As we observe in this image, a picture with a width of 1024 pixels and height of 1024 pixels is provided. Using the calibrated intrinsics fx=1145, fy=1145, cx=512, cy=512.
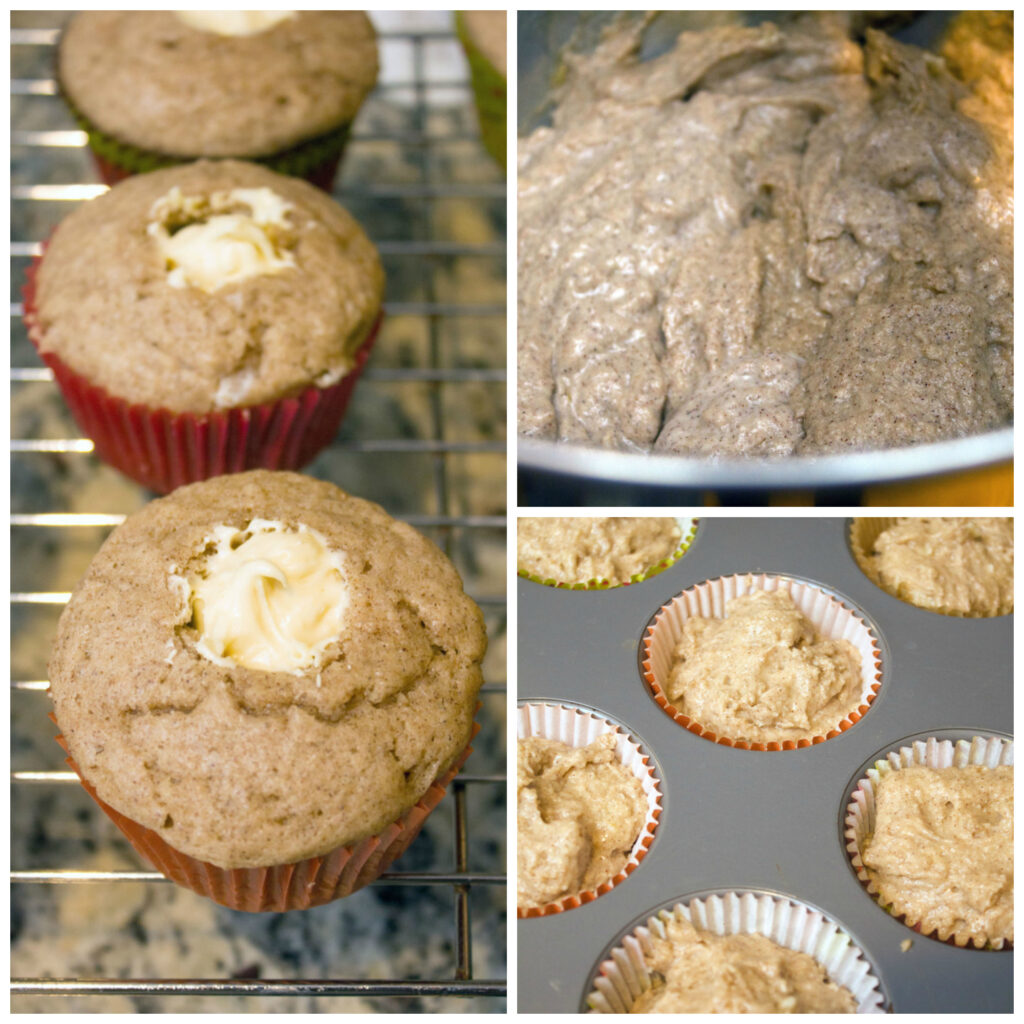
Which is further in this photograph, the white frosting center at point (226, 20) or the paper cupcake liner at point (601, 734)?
the white frosting center at point (226, 20)

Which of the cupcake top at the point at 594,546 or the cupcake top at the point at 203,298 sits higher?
the cupcake top at the point at 203,298

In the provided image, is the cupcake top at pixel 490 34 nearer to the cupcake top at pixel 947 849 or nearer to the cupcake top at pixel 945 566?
the cupcake top at pixel 945 566

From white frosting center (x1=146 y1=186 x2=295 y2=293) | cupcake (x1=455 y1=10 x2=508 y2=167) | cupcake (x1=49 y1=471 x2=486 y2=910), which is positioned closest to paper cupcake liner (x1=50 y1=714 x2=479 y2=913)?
cupcake (x1=49 y1=471 x2=486 y2=910)

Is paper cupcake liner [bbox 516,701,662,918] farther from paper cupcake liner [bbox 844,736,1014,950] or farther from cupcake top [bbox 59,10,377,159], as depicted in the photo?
cupcake top [bbox 59,10,377,159]

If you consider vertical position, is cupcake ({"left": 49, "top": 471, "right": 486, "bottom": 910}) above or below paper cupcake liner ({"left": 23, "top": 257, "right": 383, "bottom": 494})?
below

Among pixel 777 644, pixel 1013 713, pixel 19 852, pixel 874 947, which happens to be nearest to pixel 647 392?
pixel 777 644

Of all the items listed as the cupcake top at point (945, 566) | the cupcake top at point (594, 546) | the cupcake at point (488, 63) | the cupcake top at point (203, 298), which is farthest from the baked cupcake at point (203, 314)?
the cupcake top at point (945, 566)

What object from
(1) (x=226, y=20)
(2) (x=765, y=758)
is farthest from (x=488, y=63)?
(2) (x=765, y=758)
